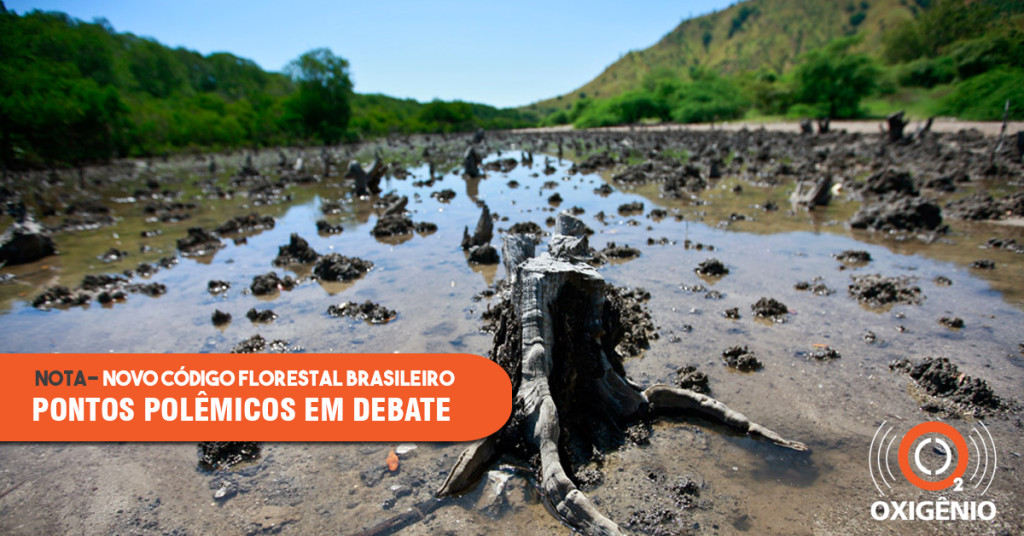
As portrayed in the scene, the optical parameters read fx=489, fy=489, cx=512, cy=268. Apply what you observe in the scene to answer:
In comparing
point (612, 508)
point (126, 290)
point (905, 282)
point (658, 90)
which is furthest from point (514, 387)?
point (658, 90)

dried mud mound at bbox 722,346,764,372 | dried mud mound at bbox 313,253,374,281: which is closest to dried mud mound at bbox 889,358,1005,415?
dried mud mound at bbox 722,346,764,372

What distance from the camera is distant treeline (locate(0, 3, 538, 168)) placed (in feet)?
53.5

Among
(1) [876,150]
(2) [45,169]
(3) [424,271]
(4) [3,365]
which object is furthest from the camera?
(2) [45,169]

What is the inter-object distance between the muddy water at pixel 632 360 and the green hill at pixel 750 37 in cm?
8355

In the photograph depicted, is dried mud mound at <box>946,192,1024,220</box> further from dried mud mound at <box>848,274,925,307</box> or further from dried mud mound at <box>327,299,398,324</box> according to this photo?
dried mud mound at <box>327,299,398,324</box>

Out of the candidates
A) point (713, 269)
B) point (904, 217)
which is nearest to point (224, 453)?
point (713, 269)

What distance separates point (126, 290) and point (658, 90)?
261 feet

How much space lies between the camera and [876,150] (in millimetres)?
27125

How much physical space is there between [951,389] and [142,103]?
2774 inches

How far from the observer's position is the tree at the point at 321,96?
6400 centimetres

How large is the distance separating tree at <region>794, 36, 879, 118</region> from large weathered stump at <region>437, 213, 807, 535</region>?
55932mm

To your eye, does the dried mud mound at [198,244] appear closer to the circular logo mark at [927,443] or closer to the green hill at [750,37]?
the circular logo mark at [927,443]

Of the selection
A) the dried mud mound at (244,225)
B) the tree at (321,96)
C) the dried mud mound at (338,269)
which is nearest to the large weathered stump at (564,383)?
the dried mud mound at (338,269)

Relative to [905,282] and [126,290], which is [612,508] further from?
[126,290]
